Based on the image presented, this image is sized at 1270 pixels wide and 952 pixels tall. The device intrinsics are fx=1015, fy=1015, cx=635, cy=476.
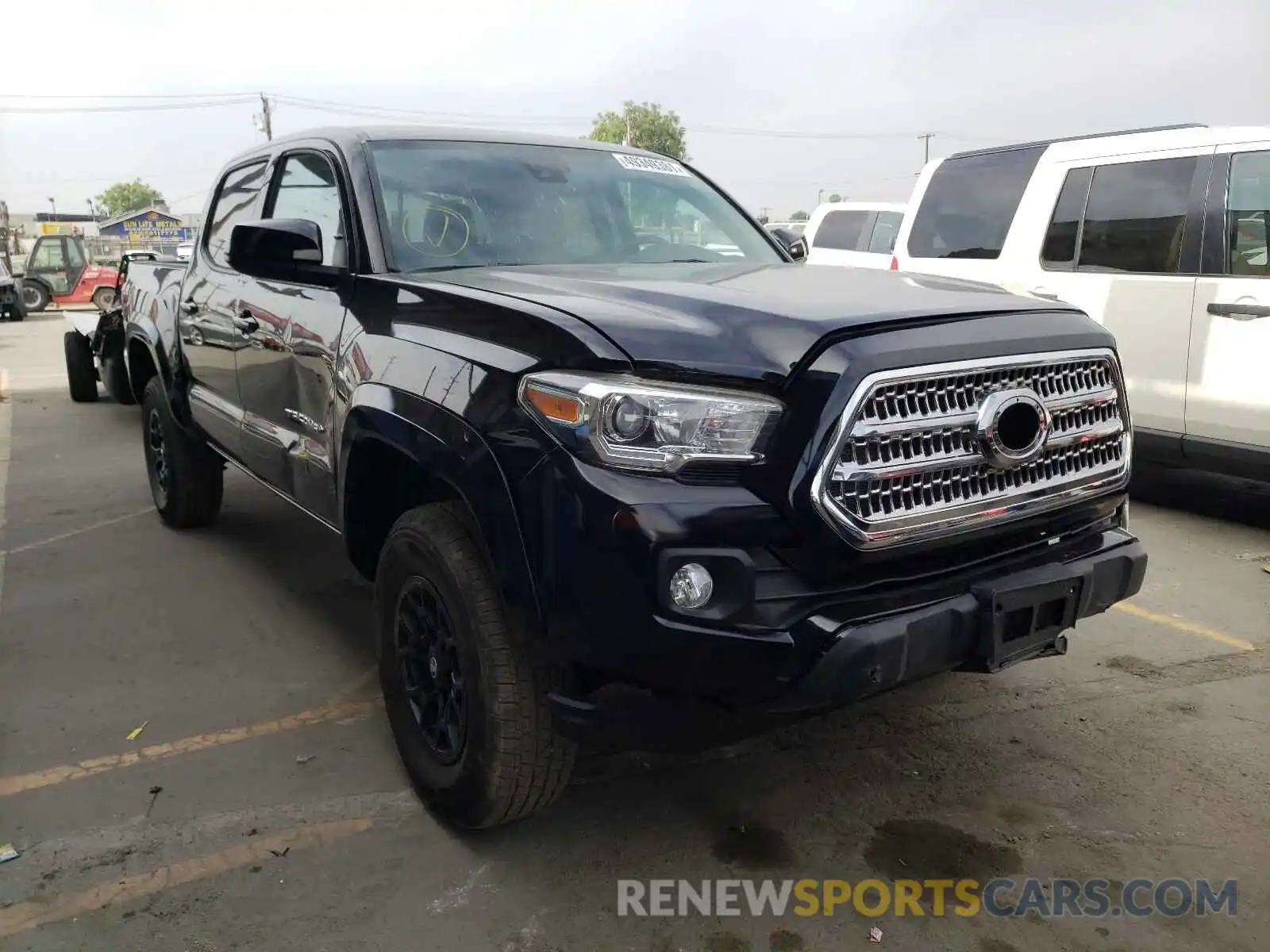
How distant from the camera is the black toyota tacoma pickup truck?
2096 millimetres

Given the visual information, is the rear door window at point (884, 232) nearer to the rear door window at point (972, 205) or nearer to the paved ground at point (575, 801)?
the rear door window at point (972, 205)

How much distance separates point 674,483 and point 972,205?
566 centimetres

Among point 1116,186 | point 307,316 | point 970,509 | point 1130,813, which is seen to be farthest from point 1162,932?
point 1116,186

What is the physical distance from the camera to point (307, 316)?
3.33 m

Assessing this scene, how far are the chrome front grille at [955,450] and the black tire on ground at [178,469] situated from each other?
13.1ft

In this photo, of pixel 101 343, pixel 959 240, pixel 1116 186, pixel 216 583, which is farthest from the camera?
pixel 101 343

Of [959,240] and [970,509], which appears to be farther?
[959,240]

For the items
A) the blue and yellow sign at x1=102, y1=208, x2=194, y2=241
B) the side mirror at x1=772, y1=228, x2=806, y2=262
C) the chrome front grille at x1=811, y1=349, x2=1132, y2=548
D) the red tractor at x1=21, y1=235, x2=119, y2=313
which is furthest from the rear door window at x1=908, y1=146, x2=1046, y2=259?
the blue and yellow sign at x1=102, y1=208, x2=194, y2=241

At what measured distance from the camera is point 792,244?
4.24 m

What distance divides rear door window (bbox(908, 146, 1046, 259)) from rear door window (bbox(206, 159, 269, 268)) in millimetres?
4616

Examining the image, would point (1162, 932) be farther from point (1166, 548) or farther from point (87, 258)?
point (87, 258)

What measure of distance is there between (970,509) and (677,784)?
125 cm

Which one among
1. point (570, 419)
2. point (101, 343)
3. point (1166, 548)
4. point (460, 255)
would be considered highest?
point (460, 255)

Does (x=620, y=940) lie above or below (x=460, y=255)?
below
